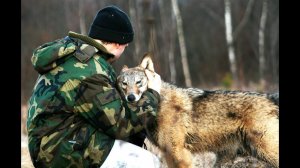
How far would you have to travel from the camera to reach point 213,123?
5.33 m

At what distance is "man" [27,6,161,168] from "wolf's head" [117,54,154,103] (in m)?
0.66

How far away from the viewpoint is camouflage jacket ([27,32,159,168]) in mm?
3998

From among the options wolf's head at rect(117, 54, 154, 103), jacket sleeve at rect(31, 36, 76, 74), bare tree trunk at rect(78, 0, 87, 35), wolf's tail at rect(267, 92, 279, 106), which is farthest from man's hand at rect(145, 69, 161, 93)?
bare tree trunk at rect(78, 0, 87, 35)

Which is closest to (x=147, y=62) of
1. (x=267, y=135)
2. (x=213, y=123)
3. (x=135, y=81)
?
(x=135, y=81)

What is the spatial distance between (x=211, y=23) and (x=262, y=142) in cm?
2534

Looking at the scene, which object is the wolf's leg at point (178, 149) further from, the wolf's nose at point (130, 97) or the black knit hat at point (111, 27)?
the black knit hat at point (111, 27)

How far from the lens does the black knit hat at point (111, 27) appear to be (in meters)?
4.29

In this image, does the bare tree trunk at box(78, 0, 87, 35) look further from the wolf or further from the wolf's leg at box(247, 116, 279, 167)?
the wolf's leg at box(247, 116, 279, 167)

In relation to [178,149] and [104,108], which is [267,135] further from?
[104,108]

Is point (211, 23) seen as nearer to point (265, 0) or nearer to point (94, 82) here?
point (265, 0)

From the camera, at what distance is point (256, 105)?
17.1ft

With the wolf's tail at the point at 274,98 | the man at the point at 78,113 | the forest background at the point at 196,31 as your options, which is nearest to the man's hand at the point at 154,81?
the man at the point at 78,113

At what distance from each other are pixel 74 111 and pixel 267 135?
2.16 metres
